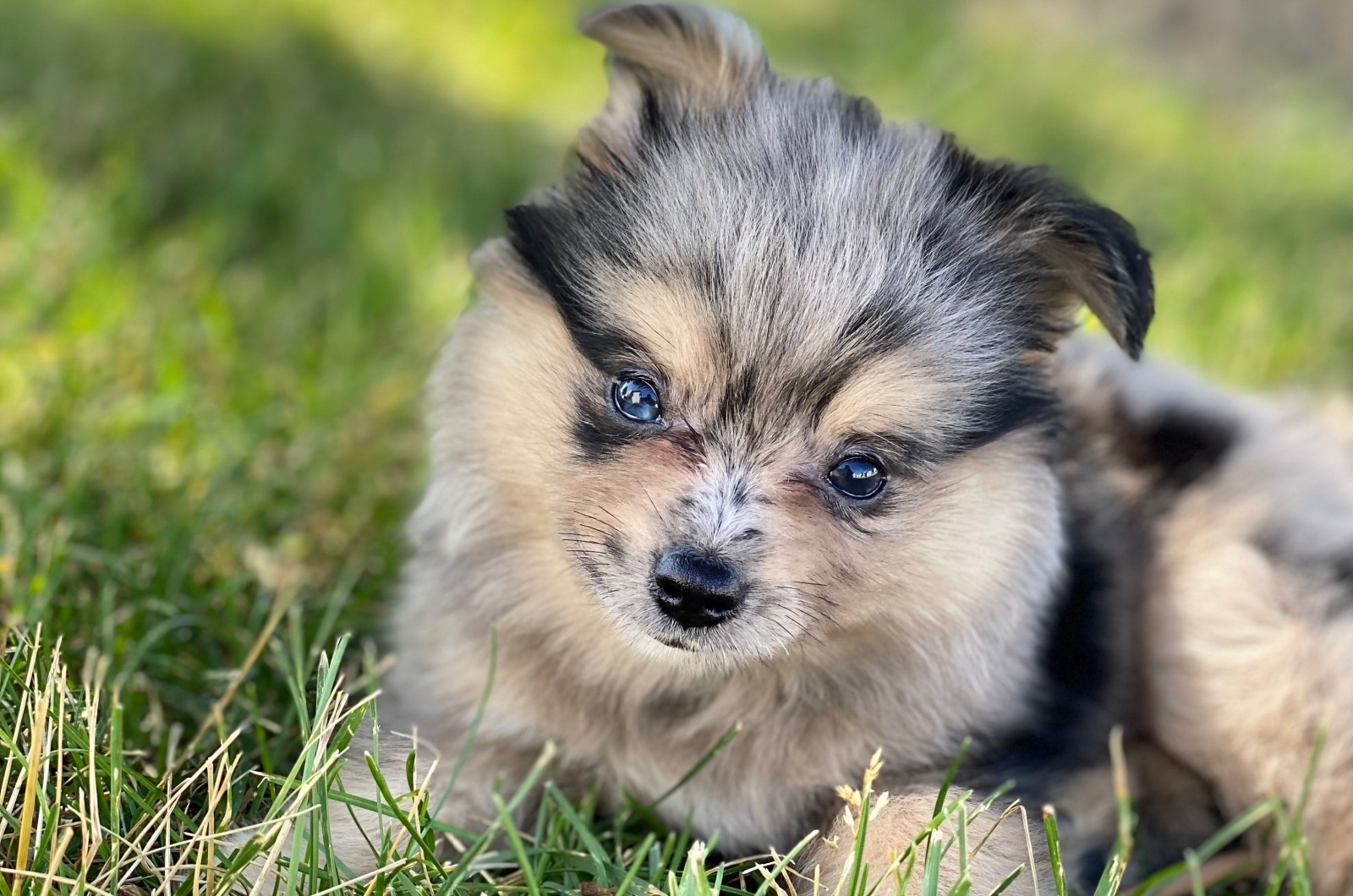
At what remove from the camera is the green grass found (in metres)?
2.42

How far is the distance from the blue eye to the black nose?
1.00 feet

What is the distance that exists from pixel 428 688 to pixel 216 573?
0.87 m

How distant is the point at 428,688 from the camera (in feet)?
9.24

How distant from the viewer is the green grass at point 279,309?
95.3 inches

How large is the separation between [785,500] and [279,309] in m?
3.06

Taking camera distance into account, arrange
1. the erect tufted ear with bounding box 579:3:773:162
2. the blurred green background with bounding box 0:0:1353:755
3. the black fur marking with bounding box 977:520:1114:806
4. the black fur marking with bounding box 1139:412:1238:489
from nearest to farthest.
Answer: the erect tufted ear with bounding box 579:3:773:162
the black fur marking with bounding box 977:520:1114:806
the blurred green background with bounding box 0:0:1353:755
the black fur marking with bounding box 1139:412:1238:489

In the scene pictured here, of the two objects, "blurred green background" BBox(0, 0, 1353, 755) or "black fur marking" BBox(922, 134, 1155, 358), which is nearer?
"black fur marking" BBox(922, 134, 1155, 358)

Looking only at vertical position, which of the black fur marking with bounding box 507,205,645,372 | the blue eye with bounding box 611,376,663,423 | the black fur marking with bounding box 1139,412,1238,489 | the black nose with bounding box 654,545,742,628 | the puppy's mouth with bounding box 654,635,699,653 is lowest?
the puppy's mouth with bounding box 654,635,699,653

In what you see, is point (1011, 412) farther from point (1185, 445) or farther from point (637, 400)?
point (1185, 445)

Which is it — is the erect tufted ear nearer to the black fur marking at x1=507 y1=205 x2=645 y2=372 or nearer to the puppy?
the puppy

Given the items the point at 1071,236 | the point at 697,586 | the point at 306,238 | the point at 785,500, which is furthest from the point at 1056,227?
the point at 306,238

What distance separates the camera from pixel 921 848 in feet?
7.95

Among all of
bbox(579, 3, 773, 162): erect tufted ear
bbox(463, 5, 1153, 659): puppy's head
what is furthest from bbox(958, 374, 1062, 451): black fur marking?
bbox(579, 3, 773, 162): erect tufted ear

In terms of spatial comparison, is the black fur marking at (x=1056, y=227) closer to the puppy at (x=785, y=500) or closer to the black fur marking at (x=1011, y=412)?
the puppy at (x=785, y=500)
